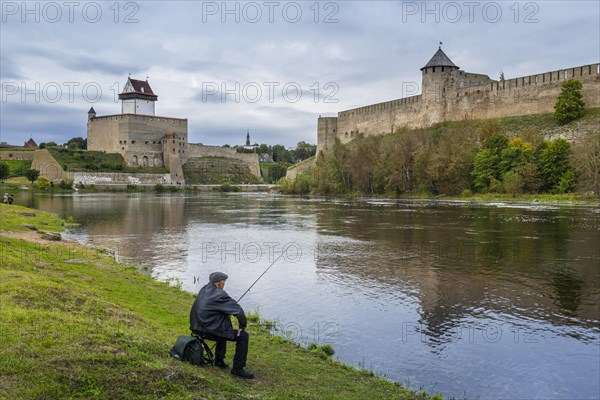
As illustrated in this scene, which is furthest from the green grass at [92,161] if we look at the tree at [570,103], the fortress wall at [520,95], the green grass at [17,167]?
the tree at [570,103]

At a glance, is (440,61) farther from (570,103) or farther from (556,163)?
(556,163)

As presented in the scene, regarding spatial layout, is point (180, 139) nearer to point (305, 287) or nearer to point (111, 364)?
point (305, 287)

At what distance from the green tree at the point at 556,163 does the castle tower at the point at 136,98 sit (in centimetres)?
6945

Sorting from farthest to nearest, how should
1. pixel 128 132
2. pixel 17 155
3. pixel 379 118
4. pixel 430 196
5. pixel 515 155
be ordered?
pixel 128 132 → pixel 17 155 → pixel 379 118 → pixel 430 196 → pixel 515 155

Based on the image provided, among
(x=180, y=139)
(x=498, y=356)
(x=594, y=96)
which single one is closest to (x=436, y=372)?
(x=498, y=356)

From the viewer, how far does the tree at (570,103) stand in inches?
1842

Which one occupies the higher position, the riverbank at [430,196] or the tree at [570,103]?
the tree at [570,103]

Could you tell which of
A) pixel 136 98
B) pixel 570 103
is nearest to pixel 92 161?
pixel 136 98

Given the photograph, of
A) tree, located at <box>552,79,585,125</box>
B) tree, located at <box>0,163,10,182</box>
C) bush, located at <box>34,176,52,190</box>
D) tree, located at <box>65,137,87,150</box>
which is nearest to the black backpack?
tree, located at <box>552,79,585,125</box>

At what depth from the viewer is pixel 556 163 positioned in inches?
1638

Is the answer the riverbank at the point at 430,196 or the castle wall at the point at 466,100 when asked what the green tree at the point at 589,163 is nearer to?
the riverbank at the point at 430,196

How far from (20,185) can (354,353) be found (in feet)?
228

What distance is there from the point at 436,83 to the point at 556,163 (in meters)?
21.7

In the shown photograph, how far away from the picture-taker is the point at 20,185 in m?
67.5
